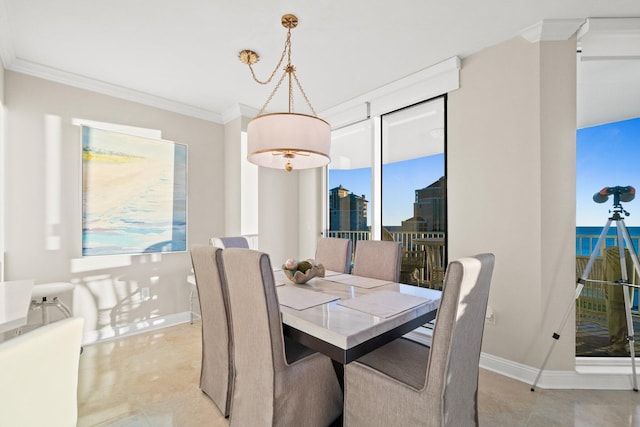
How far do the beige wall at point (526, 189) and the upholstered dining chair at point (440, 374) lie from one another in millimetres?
1134

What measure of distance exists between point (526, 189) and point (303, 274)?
1.79 metres

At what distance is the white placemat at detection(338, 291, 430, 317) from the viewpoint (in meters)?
1.48

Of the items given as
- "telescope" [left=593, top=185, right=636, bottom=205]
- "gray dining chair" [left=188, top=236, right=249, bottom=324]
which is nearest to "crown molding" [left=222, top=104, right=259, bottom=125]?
"gray dining chair" [left=188, top=236, right=249, bottom=324]

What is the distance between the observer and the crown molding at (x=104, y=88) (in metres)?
2.60

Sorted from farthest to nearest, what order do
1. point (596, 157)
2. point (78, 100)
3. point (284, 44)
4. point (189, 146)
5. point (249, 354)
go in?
1. point (189, 146)
2. point (78, 100)
3. point (596, 157)
4. point (284, 44)
5. point (249, 354)

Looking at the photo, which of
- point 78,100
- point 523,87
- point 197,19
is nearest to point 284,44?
point 197,19

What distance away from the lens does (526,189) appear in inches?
86.6

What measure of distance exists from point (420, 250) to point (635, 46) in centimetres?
225

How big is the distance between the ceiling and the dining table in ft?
6.25

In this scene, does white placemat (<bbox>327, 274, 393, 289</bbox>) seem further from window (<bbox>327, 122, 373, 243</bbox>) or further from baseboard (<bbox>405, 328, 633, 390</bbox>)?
window (<bbox>327, 122, 373, 243</bbox>)

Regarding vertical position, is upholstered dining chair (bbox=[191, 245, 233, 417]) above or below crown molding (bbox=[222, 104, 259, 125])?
below

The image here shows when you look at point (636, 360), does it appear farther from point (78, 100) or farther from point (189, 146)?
point (78, 100)

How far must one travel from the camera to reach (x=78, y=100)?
9.45 ft

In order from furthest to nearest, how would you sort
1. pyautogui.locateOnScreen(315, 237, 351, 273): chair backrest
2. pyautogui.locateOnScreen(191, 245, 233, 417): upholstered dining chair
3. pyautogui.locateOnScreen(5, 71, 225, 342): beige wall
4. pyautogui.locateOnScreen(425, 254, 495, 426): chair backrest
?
pyautogui.locateOnScreen(315, 237, 351, 273): chair backrest
pyautogui.locateOnScreen(5, 71, 225, 342): beige wall
pyautogui.locateOnScreen(191, 245, 233, 417): upholstered dining chair
pyautogui.locateOnScreen(425, 254, 495, 426): chair backrest
